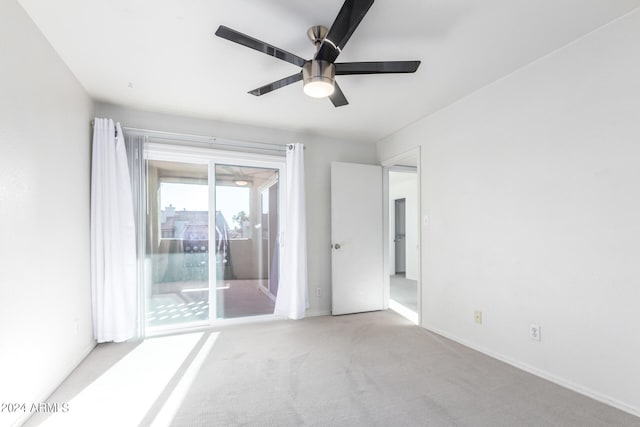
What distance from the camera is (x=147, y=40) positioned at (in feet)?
6.39

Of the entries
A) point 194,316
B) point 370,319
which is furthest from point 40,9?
point 370,319

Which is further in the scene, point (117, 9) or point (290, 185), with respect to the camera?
point (290, 185)

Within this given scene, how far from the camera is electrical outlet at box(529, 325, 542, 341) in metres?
2.20

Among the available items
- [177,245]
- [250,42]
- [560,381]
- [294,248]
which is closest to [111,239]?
[177,245]

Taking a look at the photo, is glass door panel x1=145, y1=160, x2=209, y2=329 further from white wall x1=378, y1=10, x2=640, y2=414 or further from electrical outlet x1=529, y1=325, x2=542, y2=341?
electrical outlet x1=529, y1=325, x2=542, y2=341

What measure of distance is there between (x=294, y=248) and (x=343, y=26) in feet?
8.37

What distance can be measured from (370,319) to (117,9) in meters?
3.70

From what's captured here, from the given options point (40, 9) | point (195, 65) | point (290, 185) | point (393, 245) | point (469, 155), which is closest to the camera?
point (40, 9)

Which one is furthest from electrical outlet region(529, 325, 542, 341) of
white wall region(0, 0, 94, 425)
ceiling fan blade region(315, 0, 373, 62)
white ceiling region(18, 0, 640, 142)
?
white wall region(0, 0, 94, 425)

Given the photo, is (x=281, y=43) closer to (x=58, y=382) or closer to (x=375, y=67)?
(x=375, y=67)

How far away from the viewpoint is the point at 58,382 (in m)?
2.07

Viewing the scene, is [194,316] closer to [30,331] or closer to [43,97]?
[30,331]

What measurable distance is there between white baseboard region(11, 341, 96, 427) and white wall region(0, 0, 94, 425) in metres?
0.01

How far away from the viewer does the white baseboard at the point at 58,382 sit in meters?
1.64
